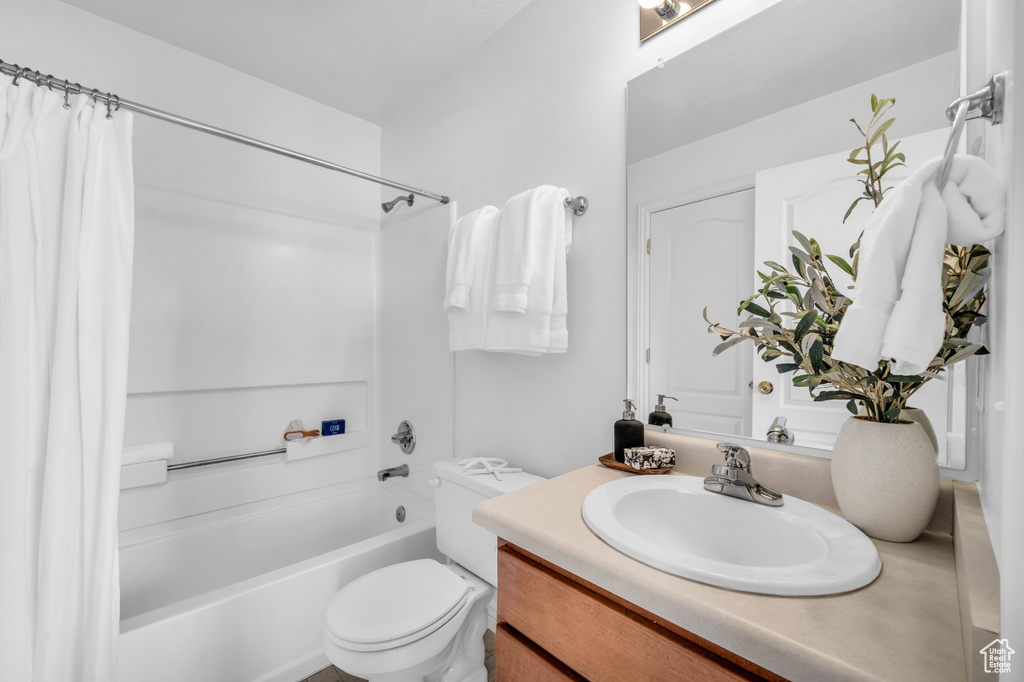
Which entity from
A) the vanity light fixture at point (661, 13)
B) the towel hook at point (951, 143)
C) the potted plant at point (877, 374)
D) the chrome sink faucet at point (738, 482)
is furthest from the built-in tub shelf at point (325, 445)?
the towel hook at point (951, 143)

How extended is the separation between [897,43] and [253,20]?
6.61ft

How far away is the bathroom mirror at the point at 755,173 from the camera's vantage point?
0.78 metres

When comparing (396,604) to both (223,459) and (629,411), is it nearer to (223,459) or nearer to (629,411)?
(629,411)

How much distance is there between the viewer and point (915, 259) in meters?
0.50

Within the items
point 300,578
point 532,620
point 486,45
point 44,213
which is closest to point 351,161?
point 486,45

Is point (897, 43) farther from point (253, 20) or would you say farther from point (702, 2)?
point (253, 20)

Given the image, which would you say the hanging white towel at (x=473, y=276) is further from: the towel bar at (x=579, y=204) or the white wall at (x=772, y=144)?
the white wall at (x=772, y=144)

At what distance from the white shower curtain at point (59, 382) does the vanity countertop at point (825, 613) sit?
1.10 metres

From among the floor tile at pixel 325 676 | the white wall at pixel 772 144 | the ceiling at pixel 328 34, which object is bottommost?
the floor tile at pixel 325 676

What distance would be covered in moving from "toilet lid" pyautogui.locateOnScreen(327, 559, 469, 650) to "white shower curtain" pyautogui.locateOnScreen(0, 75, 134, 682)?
21.2 inches

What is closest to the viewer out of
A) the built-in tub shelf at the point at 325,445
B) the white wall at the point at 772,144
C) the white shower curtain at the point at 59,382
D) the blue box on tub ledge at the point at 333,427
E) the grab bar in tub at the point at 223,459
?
the white wall at the point at 772,144

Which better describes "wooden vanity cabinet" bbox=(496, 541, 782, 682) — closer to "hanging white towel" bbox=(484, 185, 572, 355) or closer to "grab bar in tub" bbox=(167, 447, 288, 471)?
"hanging white towel" bbox=(484, 185, 572, 355)

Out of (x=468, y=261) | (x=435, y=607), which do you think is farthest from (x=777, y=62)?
(x=435, y=607)

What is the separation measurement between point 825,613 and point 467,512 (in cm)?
107
